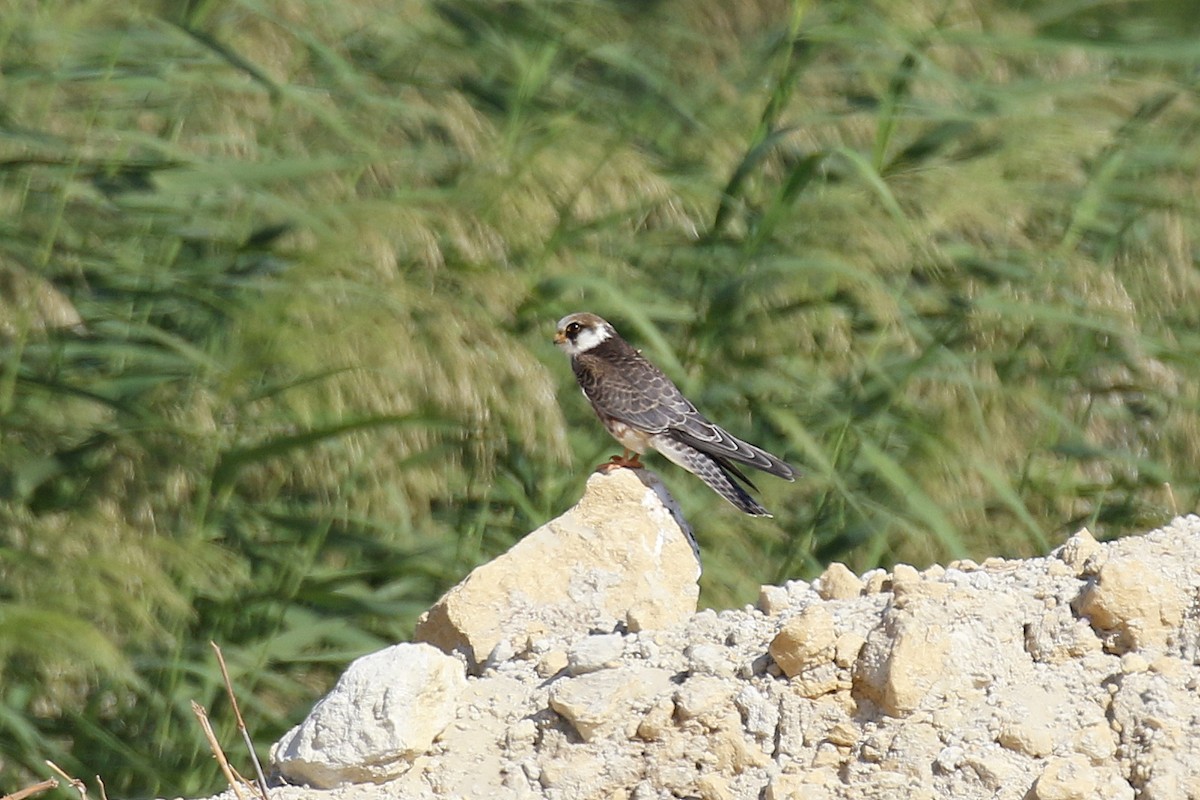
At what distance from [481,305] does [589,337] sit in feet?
1.74

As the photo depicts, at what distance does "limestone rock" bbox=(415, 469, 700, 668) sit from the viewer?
265 cm

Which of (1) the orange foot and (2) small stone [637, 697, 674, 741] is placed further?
(1) the orange foot

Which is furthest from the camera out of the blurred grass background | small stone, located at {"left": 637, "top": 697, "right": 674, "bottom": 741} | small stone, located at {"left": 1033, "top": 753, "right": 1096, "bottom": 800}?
the blurred grass background

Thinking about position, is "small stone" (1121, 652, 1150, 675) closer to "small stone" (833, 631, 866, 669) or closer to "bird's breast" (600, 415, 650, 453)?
"small stone" (833, 631, 866, 669)

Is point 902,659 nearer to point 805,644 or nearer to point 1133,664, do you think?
point 805,644

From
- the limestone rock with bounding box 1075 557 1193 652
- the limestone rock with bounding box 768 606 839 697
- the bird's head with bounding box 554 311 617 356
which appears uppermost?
the bird's head with bounding box 554 311 617 356

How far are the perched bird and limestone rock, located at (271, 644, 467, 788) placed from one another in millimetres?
1041

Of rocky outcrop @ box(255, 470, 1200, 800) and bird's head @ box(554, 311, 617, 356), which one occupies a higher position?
bird's head @ box(554, 311, 617, 356)

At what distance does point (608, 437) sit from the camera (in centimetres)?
366

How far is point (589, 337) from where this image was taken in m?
3.84

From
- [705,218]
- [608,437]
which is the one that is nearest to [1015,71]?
[705,218]

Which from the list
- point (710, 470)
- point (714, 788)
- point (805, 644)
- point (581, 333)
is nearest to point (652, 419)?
point (710, 470)

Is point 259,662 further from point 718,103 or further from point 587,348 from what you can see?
point 718,103

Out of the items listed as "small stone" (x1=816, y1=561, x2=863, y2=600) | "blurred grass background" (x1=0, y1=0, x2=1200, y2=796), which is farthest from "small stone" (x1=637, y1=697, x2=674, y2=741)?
"blurred grass background" (x1=0, y1=0, x2=1200, y2=796)
